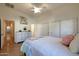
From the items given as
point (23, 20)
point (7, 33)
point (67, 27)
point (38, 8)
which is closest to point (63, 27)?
point (67, 27)

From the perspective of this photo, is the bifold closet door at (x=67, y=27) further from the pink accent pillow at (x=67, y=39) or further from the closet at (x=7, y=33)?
the closet at (x=7, y=33)

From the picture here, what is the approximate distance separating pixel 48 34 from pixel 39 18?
0.76ft

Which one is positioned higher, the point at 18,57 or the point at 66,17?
the point at 66,17

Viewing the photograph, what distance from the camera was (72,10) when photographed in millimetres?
1477

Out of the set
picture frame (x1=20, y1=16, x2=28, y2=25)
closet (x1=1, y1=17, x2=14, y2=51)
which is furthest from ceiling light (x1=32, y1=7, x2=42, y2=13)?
closet (x1=1, y1=17, x2=14, y2=51)

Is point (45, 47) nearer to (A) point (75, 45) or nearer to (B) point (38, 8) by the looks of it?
(A) point (75, 45)

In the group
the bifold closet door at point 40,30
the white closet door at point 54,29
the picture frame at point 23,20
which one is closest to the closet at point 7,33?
the picture frame at point 23,20

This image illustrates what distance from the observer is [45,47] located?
59.3 inches

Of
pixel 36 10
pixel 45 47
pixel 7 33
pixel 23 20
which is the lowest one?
pixel 45 47

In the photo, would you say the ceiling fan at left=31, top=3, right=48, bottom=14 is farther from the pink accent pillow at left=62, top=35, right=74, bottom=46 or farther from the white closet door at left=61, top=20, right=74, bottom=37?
the pink accent pillow at left=62, top=35, right=74, bottom=46

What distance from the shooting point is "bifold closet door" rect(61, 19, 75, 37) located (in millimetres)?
1490

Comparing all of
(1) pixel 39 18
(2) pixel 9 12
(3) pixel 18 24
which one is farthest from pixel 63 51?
(2) pixel 9 12

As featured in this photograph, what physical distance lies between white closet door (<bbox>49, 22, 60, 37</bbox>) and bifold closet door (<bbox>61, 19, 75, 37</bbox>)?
6 centimetres

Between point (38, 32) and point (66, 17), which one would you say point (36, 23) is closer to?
point (38, 32)
